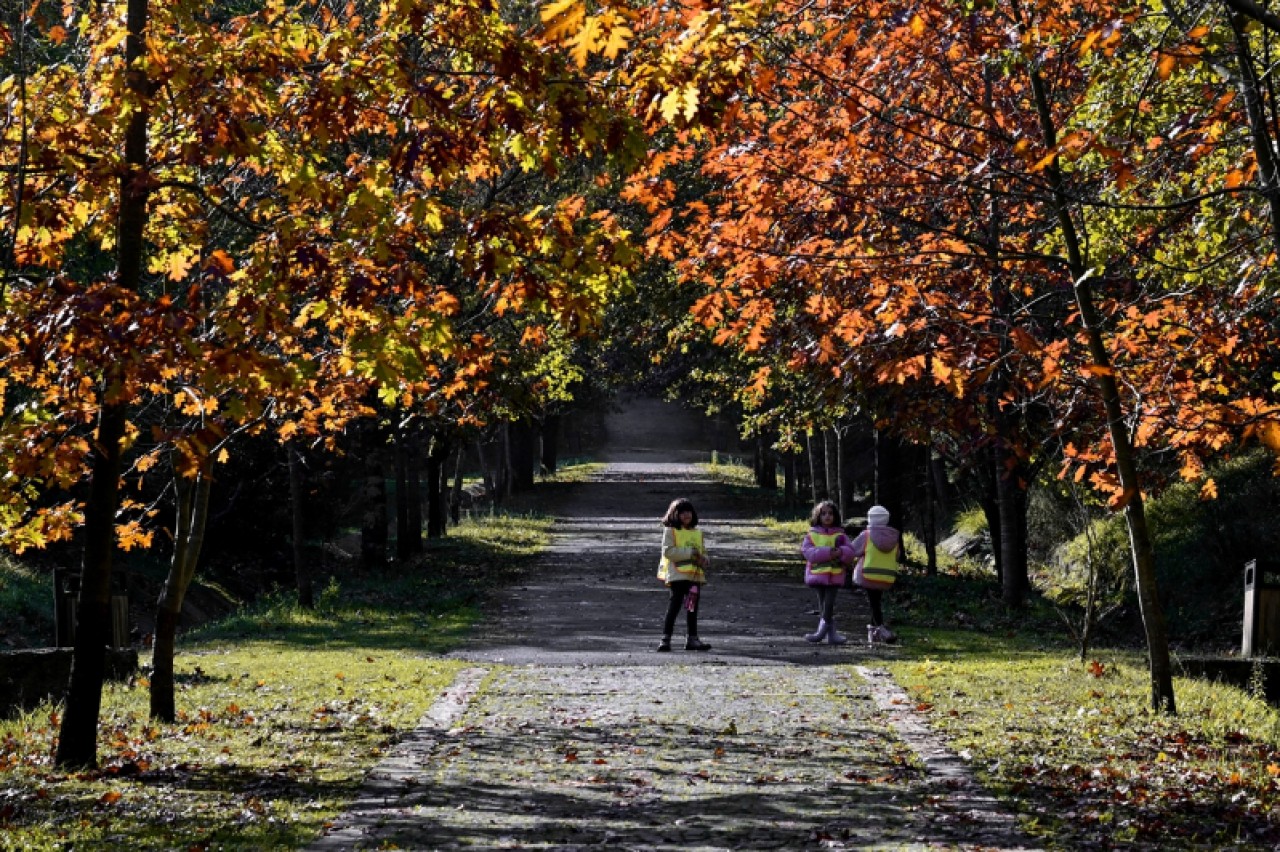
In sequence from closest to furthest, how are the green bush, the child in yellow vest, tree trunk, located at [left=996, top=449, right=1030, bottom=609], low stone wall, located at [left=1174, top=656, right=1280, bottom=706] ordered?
low stone wall, located at [left=1174, top=656, right=1280, bottom=706]
the child in yellow vest
the green bush
tree trunk, located at [left=996, top=449, right=1030, bottom=609]

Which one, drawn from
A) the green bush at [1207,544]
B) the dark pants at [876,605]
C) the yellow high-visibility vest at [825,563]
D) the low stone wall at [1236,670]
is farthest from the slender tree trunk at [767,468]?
the low stone wall at [1236,670]

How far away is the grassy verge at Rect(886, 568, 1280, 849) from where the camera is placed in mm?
7398

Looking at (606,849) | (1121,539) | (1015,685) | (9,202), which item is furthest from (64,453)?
(1121,539)

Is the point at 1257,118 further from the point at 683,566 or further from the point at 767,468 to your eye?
the point at 767,468

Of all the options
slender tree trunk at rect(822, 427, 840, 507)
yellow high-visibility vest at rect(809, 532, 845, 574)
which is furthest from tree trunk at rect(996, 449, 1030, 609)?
slender tree trunk at rect(822, 427, 840, 507)

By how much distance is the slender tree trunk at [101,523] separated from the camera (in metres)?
8.73

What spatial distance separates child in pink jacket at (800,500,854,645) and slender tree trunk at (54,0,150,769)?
874 cm

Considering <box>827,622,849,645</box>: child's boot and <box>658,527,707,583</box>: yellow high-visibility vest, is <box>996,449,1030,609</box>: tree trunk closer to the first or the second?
<box>827,622,849,645</box>: child's boot

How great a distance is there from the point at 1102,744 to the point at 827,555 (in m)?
6.74

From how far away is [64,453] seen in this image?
7.89 metres

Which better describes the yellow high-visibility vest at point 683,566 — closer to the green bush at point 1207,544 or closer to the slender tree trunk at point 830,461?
the green bush at point 1207,544

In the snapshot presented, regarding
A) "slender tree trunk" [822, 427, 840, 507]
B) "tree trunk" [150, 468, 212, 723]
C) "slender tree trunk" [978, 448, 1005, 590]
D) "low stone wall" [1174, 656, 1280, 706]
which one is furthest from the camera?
"slender tree trunk" [822, 427, 840, 507]

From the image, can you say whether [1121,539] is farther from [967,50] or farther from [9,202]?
[9,202]

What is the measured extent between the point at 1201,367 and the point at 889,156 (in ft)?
9.45
